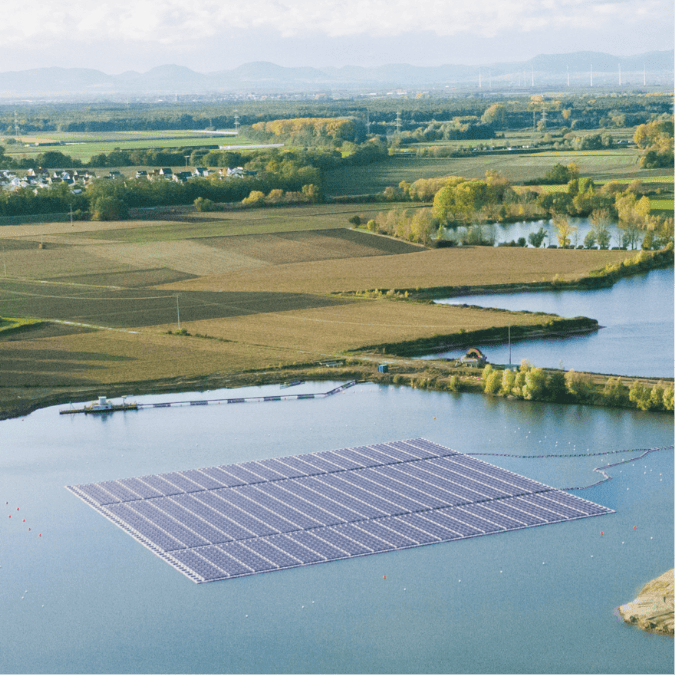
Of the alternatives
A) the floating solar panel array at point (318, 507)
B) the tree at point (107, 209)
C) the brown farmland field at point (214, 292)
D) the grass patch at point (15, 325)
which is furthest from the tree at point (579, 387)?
the tree at point (107, 209)

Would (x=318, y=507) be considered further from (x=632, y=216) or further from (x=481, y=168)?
(x=481, y=168)

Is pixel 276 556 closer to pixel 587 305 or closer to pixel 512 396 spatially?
pixel 512 396

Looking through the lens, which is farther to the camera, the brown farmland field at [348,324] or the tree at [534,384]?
the brown farmland field at [348,324]

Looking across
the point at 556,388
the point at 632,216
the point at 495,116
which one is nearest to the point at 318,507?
the point at 556,388

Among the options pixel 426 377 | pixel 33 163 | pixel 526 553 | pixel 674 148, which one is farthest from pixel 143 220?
pixel 526 553

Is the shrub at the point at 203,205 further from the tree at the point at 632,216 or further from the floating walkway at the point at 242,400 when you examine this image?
the floating walkway at the point at 242,400

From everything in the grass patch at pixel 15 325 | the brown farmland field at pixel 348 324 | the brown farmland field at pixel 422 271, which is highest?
the brown farmland field at pixel 422 271
